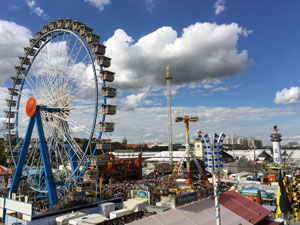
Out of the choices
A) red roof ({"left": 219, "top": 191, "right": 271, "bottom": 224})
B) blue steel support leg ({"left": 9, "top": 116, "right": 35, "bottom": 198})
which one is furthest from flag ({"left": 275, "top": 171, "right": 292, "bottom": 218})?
blue steel support leg ({"left": 9, "top": 116, "right": 35, "bottom": 198})

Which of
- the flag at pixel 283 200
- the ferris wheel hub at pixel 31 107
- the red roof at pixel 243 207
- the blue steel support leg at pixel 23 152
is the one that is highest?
the ferris wheel hub at pixel 31 107

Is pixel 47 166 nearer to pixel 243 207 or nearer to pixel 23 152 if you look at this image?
pixel 23 152

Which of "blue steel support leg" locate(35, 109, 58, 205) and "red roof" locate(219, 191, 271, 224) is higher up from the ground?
"blue steel support leg" locate(35, 109, 58, 205)

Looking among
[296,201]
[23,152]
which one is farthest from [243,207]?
[23,152]

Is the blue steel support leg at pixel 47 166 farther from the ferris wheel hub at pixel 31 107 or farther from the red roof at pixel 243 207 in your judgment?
the red roof at pixel 243 207

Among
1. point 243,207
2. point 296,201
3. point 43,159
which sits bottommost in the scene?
point 243,207

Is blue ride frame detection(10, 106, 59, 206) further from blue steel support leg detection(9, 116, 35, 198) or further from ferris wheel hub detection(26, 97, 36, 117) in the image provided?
ferris wheel hub detection(26, 97, 36, 117)

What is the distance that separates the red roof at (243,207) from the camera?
18.5 m

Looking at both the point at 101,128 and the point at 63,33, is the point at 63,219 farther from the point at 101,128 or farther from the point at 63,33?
the point at 63,33

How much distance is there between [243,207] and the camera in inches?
766

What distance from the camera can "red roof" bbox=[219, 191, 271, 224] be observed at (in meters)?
18.5

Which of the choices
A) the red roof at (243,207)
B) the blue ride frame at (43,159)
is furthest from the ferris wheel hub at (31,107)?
the red roof at (243,207)

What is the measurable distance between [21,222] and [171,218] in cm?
1249

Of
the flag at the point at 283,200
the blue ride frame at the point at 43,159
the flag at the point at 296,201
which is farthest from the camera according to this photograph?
the blue ride frame at the point at 43,159
